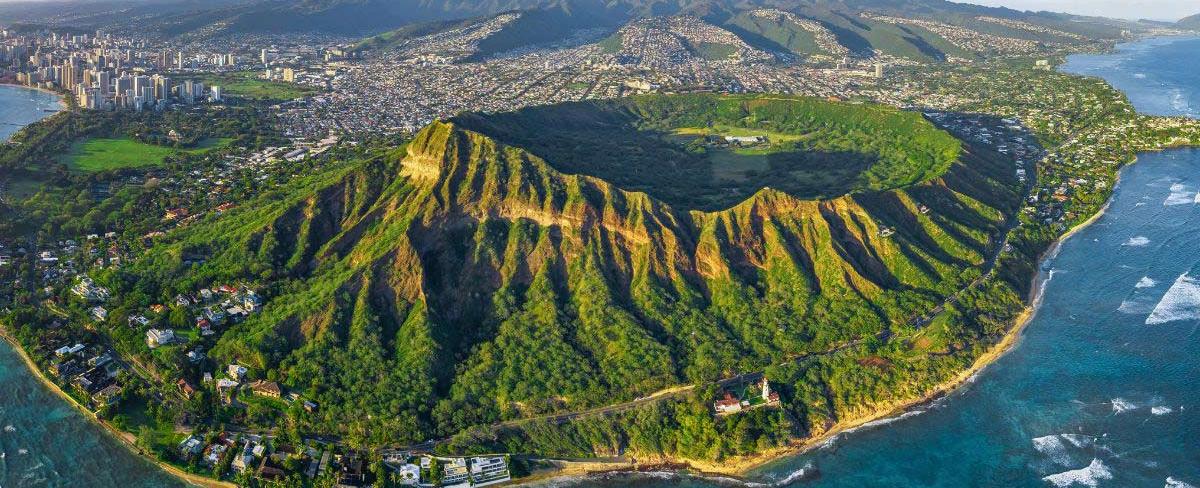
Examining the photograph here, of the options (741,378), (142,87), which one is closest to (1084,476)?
(741,378)

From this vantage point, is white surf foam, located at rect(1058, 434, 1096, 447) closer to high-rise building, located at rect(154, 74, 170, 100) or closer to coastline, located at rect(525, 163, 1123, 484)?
coastline, located at rect(525, 163, 1123, 484)

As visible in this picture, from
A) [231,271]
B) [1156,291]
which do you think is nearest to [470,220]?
[231,271]

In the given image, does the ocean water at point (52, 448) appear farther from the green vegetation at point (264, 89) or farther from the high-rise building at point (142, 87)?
the green vegetation at point (264, 89)

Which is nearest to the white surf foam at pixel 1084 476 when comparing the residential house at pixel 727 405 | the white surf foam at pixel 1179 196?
the residential house at pixel 727 405

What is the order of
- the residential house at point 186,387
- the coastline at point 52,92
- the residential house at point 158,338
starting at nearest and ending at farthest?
→ the residential house at point 186,387 → the residential house at point 158,338 → the coastline at point 52,92

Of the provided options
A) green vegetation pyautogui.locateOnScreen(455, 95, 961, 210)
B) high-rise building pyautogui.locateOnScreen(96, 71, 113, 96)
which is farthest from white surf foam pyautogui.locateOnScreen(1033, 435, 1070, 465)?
high-rise building pyautogui.locateOnScreen(96, 71, 113, 96)

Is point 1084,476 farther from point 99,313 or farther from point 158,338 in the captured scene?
point 99,313

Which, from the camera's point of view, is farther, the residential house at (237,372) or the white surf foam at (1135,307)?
the white surf foam at (1135,307)
